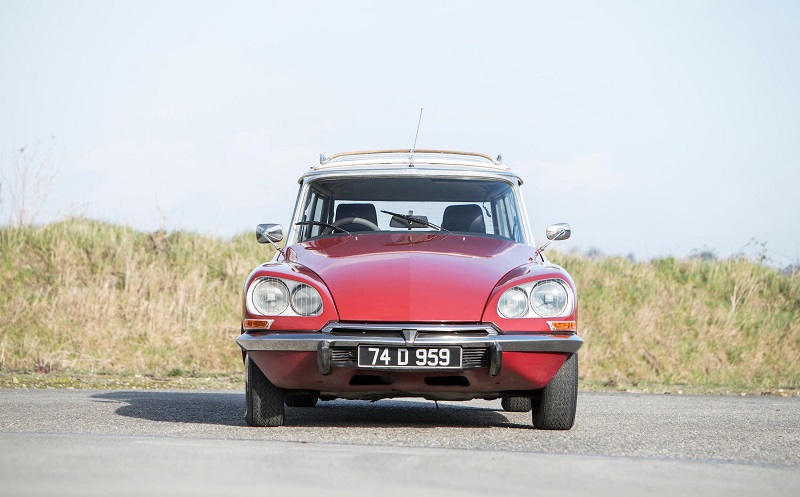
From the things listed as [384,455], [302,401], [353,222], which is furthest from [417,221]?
[384,455]

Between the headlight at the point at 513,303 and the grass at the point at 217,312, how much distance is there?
7343mm

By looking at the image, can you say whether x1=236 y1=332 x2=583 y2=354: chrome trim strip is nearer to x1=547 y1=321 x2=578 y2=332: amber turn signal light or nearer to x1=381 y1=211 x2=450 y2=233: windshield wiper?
x1=547 y1=321 x2=578 y2=332: amber turn signal light

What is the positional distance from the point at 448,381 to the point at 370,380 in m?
0.45

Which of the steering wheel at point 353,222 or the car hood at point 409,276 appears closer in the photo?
the car hood at point 409,276

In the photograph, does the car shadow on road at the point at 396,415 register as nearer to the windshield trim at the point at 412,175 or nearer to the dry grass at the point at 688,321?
the windshield trim at the point at 412,175

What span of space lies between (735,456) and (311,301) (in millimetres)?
2484

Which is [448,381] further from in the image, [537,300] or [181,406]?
[181,406]

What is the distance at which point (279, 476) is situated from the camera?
371cm

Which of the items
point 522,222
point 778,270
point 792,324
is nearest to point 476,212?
point 522,222

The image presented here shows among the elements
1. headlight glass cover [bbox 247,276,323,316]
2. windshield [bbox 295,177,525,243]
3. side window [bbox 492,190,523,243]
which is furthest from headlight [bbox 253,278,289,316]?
side window [bbox 492,190,523,243]

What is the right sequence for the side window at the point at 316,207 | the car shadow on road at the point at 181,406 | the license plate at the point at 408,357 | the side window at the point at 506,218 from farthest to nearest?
the side window at the point at 316,207, the side window at the point at 506,218, the car shadow on road at the point at 181,406, the license plate at the point at 408,357

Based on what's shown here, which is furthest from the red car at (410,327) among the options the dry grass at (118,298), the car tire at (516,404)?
the dry grass at (118,298)

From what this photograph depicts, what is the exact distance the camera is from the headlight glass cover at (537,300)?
6105 mm

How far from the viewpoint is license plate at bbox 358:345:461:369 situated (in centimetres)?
582
